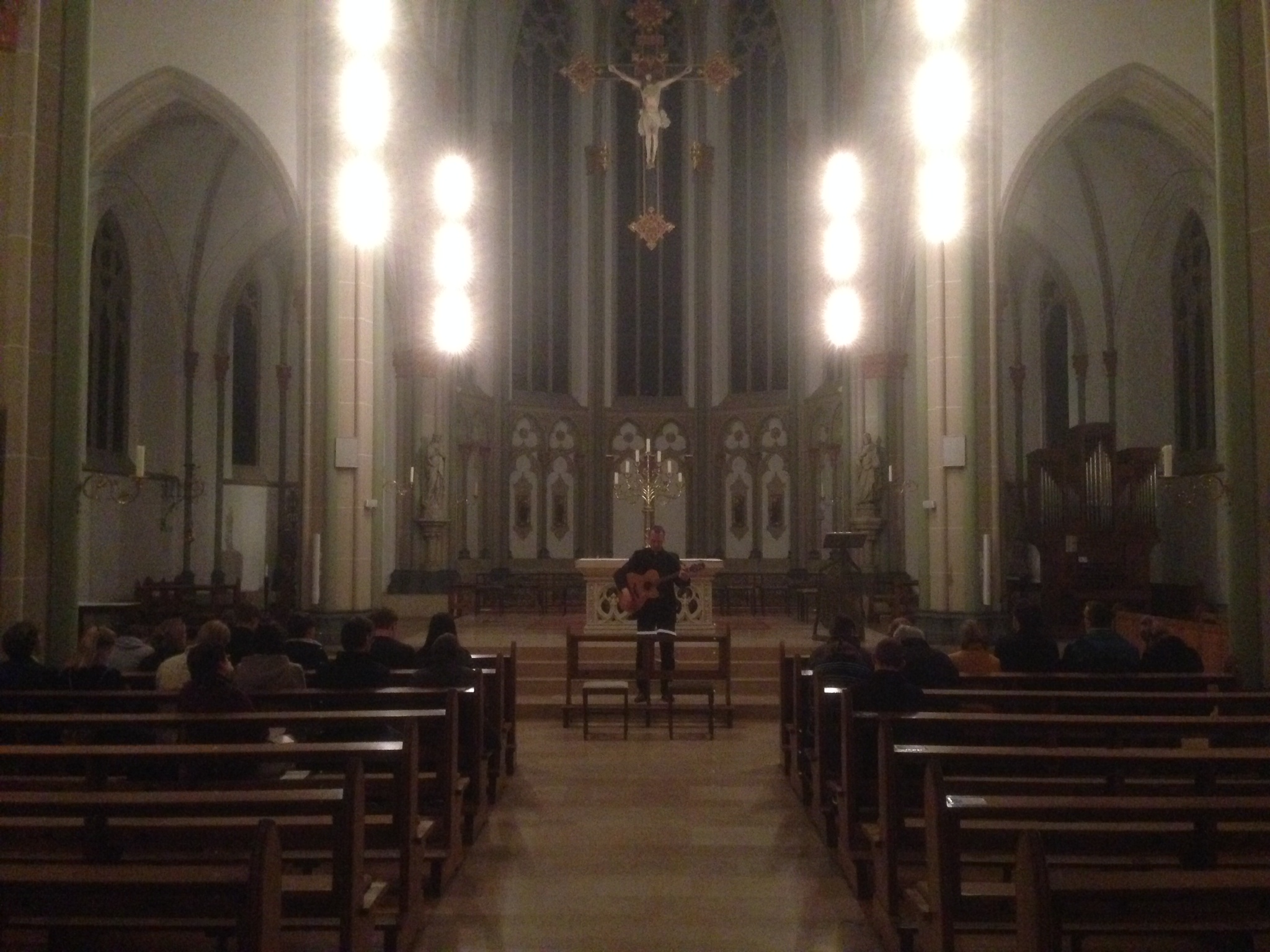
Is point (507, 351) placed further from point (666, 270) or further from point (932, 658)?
point (932, 658)

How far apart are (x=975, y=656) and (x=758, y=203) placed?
19.2 m

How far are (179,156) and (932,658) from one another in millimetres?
17631

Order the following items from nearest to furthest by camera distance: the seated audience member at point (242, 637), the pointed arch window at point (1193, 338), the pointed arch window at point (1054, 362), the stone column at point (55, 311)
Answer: the seated audience member at point (242, 637)
the stone column at point (55, 311)
the pointed arch window at point (1193, 338)
the pointed arch window at point (1054, 362)

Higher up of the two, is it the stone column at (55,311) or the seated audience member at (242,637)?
the stone column at (55,311)

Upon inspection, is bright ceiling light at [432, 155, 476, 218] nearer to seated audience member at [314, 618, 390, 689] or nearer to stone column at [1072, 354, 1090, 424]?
stone column at [1072, 354, 1090, 424]

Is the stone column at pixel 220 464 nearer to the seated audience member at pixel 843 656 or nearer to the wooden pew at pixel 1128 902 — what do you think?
the seated audience member at pixel 843 656

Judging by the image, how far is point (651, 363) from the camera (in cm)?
2652

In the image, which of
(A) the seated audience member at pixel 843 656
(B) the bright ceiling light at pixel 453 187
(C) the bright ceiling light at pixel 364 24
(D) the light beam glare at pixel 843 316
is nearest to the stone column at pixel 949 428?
(D) the light beam glare at pixel 843 316

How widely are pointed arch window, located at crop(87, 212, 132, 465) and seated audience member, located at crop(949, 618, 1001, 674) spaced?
1503cm

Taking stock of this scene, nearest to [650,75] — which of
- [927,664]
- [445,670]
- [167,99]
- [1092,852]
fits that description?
[167,99]

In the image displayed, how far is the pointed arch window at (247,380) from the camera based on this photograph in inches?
926

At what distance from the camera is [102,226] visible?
63.9 ft

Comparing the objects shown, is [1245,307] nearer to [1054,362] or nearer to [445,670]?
[445,670]

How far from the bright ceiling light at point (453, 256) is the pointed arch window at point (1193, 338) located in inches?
432
